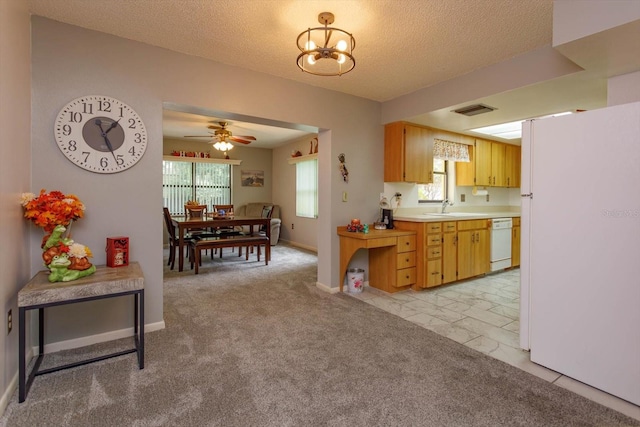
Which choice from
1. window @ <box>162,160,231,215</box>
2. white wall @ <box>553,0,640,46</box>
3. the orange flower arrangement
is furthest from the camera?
window @ <box>162,160,231,215</box>

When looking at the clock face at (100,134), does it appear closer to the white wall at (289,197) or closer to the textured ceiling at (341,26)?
the textured ceiling at (341,26)

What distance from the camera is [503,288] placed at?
396 cm

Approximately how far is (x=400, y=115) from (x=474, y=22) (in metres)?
1.63

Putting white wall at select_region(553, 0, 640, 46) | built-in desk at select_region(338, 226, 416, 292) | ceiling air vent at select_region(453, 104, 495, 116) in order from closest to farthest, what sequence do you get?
1. white wall at select_region(553, 0, 640, 46)
2. ceiling air vent at select_region(453, 104, 495, 116)
3. built-in desk at select_region(338, 226, 416, 292)

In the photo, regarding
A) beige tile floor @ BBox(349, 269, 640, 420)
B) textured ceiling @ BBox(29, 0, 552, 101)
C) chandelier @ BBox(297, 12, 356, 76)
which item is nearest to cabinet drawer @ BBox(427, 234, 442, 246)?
beige tile floor @ BBox(349, 269, 640, 420)

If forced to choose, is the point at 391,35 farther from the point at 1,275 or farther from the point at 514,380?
the point at 1,275

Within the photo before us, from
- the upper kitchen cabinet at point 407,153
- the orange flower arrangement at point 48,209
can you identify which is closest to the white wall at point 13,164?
the orange flower arrangement at point 48,209

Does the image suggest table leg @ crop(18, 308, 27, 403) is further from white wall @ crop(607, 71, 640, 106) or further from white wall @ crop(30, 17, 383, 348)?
white wall @ crop(607, 71, 640, 106)

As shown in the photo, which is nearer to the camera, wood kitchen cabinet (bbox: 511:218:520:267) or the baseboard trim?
the baseboard trim

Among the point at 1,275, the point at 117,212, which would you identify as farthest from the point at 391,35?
the point at 1,275

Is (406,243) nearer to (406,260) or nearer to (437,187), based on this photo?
(406,260)

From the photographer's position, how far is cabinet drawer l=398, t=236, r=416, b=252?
12.1 ft

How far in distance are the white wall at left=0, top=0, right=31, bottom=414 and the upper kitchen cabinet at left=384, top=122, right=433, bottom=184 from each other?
3.52 metres

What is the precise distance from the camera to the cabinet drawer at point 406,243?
3691 mm
